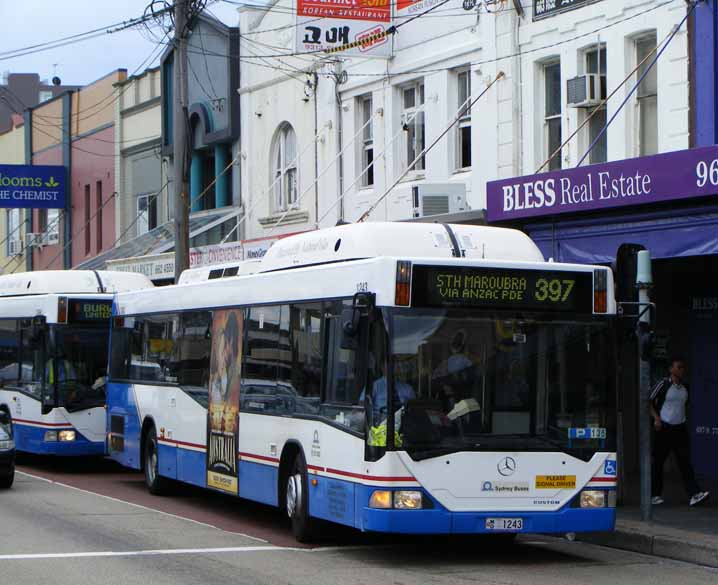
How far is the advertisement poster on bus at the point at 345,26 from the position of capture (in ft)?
81.6

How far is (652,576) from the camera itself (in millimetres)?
12117

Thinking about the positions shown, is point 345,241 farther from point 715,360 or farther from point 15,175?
point 15,175

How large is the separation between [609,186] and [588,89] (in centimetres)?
489

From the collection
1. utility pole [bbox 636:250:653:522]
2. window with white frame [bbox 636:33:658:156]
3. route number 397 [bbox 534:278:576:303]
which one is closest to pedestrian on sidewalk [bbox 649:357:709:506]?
utility pole [bbox 636:250:653:522]

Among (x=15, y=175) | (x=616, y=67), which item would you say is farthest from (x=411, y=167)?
(x=15, y=175)

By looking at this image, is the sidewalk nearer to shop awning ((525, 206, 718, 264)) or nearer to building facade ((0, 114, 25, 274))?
shop awning ((525, 206, 718, 264))

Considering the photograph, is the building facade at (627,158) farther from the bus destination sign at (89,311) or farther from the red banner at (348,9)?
the bus destination sign at (89,311)

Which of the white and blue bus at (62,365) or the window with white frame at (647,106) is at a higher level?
the window with white frame at (647,106)

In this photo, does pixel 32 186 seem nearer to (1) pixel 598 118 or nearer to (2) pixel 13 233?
(2) pixel 13 233

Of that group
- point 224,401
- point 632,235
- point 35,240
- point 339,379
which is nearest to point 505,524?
point 339,379

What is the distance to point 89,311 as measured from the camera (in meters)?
22.0

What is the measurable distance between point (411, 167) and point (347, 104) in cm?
340

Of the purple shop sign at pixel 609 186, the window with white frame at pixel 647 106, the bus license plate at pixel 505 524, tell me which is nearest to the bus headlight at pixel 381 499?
the bus license plate at pixel 505 524

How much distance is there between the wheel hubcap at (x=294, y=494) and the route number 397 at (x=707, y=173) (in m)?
5.39
